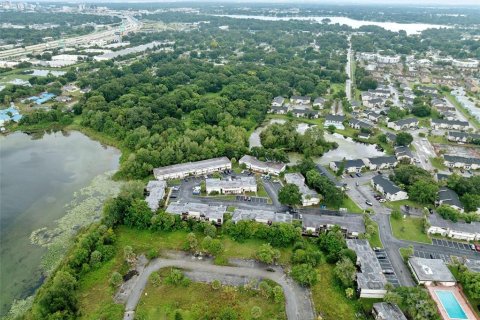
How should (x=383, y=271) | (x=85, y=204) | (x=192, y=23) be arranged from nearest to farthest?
(x=383, y=271), (x=85, y=204), (x=192, y=23)

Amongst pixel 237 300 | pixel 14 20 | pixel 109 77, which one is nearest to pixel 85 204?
pixel 237 300

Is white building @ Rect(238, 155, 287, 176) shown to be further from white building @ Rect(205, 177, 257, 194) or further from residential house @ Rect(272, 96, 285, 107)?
residential house @ Rect(272, 96, 285, 107)

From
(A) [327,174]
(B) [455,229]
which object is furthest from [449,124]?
(B) [455,229]

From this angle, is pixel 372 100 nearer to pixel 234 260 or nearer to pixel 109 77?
pixel 234 260

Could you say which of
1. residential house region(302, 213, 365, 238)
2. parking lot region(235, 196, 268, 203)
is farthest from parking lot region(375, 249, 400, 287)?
parking lot region(235, 196, 268, 203)

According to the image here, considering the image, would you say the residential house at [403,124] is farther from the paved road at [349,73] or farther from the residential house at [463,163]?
the paved road at [349,73]

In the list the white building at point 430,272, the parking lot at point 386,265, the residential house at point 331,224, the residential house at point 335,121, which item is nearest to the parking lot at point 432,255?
the white building at point 430,272

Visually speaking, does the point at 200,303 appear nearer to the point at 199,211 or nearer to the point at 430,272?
the point at 199,211
